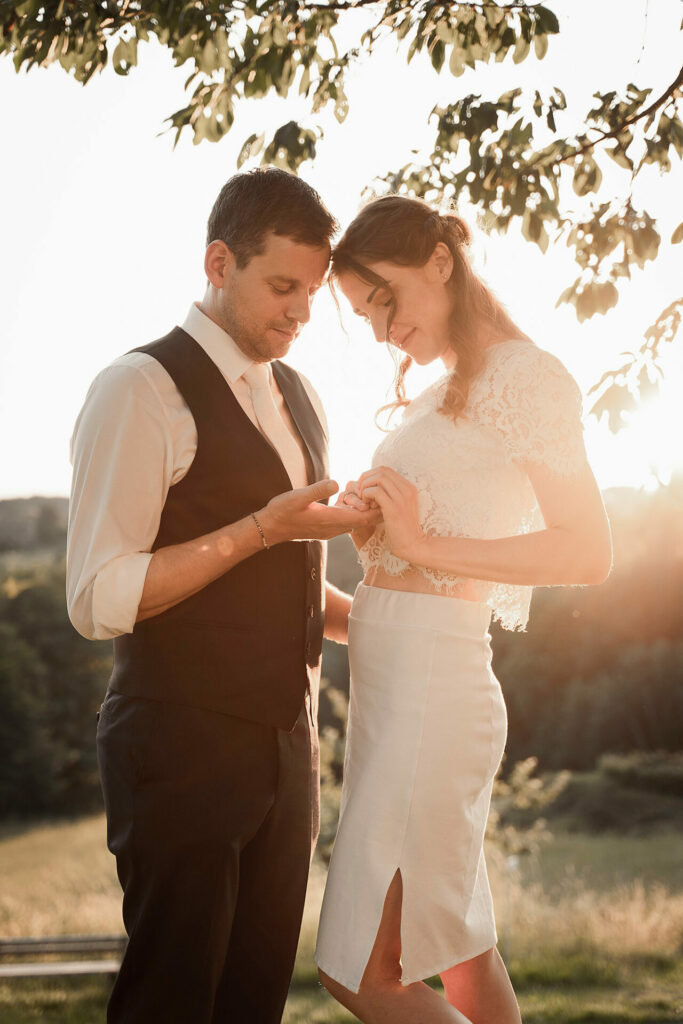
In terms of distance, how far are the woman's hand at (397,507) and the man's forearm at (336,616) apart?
1.66ft

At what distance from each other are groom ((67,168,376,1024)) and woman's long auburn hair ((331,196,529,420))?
0.12 meters

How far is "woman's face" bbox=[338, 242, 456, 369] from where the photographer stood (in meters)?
2.45

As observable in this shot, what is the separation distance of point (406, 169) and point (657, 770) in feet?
63.6

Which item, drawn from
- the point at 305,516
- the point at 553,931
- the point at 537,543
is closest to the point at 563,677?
the point at 553,931

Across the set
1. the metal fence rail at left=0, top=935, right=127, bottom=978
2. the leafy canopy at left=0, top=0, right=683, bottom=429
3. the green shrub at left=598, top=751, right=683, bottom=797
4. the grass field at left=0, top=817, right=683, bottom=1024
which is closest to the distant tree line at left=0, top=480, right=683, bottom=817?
the green shrub at left=598, top=751, right=683, bottom=797

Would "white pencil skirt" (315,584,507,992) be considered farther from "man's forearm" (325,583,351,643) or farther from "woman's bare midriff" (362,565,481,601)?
"man's forearm" (325,583,351,643)

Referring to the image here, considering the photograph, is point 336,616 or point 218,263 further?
point 336,616

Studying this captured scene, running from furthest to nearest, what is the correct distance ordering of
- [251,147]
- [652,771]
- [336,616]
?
[652,771], [251,147], [336,616]

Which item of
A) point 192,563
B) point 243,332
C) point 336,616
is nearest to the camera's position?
point 192,563

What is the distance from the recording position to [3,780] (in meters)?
25.6

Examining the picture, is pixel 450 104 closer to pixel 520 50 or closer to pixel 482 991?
pixel 520 50

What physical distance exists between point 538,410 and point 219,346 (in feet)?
2.51

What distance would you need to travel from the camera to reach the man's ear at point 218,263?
8.04ft

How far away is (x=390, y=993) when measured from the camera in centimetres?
212
